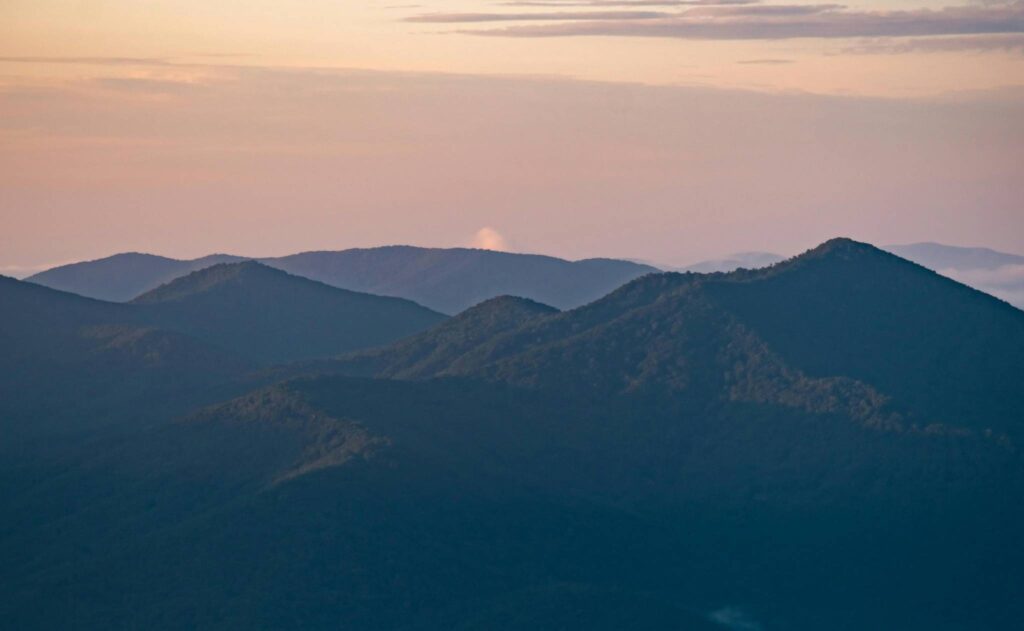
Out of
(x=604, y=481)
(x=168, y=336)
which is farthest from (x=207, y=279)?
(x=604, y=481)

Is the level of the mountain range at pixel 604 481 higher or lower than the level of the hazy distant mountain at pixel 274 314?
lower

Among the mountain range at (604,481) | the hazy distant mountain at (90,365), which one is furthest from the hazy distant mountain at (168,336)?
the mountain range at (604,481)

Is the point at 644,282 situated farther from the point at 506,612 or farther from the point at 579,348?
the point at 506,612

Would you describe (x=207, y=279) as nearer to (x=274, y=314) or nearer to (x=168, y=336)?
(x=274, y=314)

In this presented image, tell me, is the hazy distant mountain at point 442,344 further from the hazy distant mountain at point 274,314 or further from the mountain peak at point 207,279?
the mountain peak at point 207,279

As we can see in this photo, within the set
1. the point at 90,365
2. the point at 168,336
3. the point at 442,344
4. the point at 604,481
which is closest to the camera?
the point at 604,481

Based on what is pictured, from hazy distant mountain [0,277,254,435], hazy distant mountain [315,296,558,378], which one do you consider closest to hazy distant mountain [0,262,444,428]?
hazy distant mountain [0,277,254,435]
